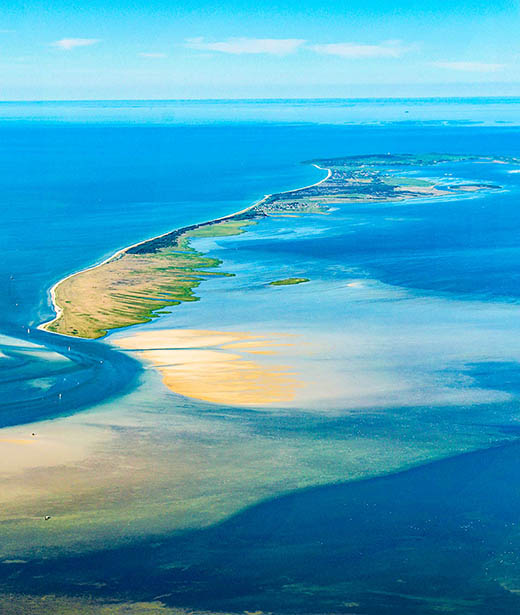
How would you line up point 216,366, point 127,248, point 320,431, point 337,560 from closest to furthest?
1. point 337,560
2. point 320,431
3. point 216,366
4. point 127,248

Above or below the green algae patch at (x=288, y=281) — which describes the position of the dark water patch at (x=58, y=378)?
below

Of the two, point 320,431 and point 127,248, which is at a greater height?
point 127,248

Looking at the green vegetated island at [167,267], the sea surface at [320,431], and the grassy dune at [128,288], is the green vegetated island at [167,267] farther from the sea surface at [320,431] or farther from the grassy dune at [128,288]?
the sea surface at [320,431]

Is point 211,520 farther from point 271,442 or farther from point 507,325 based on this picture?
point 507,325

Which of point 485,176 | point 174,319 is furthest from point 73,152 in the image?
point 174,319

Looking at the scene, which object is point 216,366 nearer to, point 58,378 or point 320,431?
point 58,378

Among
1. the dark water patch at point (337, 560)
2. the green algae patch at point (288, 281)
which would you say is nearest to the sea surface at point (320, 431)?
the dark water patch at point (337, 560)

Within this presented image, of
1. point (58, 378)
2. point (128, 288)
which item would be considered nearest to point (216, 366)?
point (58, 378)
